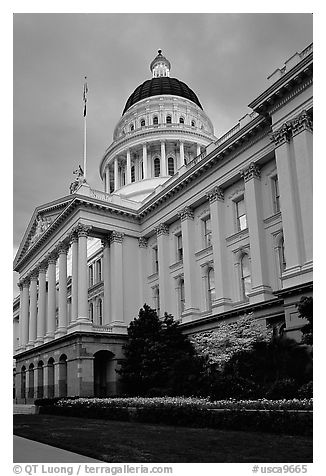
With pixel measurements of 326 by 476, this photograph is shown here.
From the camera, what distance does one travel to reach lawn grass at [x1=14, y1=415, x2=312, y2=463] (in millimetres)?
10375

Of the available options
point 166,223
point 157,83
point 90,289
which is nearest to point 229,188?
point 166,223

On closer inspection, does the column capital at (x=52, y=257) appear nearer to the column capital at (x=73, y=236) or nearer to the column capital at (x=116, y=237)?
the column capital at (x=73, y=236)

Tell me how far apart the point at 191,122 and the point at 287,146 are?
41506 millimetres

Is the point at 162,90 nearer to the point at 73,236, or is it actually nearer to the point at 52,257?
the point at 52,257

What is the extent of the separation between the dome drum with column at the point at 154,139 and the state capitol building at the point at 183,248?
0.66 meters

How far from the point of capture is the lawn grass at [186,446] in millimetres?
10375

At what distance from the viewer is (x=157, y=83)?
70.7m

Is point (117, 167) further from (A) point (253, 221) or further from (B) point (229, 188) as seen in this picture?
(A) point (253, 221)

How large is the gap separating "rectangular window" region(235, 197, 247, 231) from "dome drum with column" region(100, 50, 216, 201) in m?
23.2

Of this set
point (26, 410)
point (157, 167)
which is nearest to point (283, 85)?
point (26, 410)

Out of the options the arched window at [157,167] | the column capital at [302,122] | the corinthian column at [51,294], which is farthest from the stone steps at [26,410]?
the arched window at [157,167]

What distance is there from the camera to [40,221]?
5038cm

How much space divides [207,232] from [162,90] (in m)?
37.6
